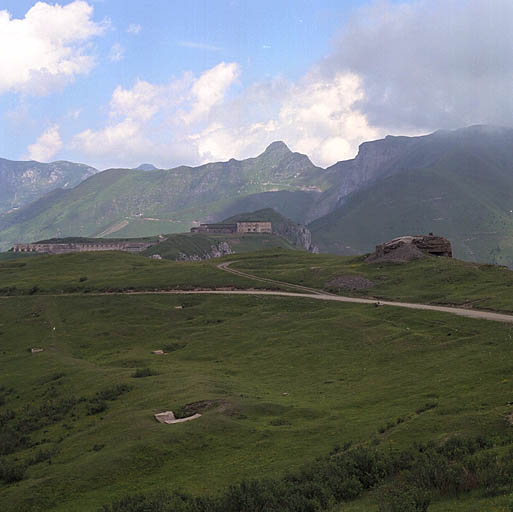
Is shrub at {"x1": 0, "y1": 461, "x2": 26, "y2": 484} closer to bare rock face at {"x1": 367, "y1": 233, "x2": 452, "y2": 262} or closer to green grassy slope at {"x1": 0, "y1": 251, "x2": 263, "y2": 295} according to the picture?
green grassy slope at {"x1": 0, "y1": 251, "x2": 263, "y2": 295}

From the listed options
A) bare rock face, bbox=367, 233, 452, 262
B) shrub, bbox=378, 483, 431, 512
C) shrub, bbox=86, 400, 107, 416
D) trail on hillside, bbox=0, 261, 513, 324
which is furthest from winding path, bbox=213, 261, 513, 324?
shrub, bbox=86, 400, 107, 416

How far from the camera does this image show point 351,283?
9700 centimetres

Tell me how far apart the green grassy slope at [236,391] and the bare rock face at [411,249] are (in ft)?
113

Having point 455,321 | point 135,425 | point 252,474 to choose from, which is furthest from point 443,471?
point 455,321

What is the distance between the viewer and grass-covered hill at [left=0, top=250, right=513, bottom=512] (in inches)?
941

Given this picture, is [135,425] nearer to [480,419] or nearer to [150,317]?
[480,419]

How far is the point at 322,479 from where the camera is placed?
24.2 metres

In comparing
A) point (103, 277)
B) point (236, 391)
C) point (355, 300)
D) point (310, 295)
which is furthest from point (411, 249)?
point (236, 391)

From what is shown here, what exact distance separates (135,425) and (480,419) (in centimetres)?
2302

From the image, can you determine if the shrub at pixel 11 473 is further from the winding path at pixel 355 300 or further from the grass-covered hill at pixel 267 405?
the winding path at pixel 355 300

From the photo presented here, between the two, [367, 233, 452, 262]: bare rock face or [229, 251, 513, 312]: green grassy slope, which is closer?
[229, 251, 513, 312]: green grassy slope

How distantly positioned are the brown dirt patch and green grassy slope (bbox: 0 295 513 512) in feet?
46.8

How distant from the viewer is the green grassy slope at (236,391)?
29656mm

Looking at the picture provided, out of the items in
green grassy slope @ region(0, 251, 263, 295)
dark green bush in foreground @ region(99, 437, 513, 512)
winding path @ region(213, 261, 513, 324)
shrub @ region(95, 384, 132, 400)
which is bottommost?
shrub @ region(95, 384, 132, 400)
